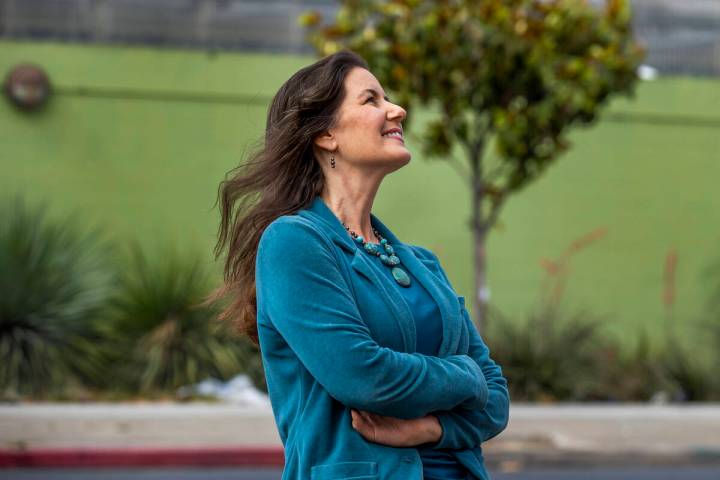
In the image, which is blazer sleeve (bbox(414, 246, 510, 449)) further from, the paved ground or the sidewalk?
the sidewalk

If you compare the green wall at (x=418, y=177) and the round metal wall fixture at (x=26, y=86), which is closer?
the round metal wall fixture at (x=26, y=86)

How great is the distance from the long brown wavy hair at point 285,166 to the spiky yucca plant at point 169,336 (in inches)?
405

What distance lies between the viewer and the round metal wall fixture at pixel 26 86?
14.6 meters

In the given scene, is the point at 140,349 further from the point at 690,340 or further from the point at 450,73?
the point at 690,340

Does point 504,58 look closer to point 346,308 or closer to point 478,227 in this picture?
point 478,227

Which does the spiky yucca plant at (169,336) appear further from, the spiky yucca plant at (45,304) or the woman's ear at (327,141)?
the woman's ear at (327,141)

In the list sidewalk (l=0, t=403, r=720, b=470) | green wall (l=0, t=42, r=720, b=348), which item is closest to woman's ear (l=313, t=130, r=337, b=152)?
sidewalk (l=0, t=403, r=720, b=470)

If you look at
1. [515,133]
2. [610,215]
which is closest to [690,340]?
[610,215]

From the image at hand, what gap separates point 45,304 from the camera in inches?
524

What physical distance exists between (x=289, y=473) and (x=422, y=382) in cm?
35

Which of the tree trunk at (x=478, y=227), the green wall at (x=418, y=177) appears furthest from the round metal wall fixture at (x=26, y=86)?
the tree trunk at (x=478, y=227)

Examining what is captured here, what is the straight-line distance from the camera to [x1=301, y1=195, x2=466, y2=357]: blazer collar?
2678 millimetres

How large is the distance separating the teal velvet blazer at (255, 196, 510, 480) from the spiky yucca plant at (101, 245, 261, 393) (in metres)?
10.6

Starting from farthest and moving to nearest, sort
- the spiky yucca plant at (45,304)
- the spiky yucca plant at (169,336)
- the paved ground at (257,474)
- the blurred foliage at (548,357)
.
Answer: the blurred foliage at (548,357) → the spiky yucca plant at (169,336) → the spiky yucca plant at (45,304) → the paved ground at (257,474)
